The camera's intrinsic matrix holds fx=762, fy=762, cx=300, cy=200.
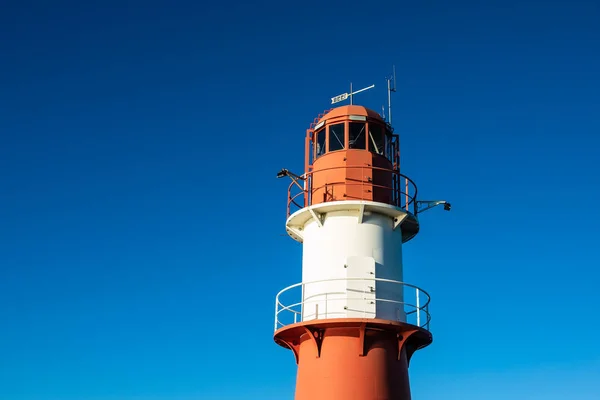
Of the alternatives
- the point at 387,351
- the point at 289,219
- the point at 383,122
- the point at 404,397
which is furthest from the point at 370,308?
the point at 383,122

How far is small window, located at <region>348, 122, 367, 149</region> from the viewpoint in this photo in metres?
28.2

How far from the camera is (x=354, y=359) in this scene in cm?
2478

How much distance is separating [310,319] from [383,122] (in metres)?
8.10

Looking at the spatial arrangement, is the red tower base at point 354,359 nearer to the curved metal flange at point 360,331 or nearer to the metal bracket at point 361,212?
the curved metal flange at point 360,331

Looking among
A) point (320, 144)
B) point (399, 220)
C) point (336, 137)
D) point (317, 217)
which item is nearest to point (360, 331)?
point (317, 217)

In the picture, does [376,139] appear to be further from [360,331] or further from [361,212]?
[360,331]

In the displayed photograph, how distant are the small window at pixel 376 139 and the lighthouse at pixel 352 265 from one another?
0.14ft

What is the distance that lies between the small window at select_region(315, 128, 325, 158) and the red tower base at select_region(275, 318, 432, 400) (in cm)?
697

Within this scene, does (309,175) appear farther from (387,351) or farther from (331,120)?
(387,351)

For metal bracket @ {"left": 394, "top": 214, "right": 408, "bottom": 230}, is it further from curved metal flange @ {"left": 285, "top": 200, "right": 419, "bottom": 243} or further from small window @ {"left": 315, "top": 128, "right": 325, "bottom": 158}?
small window @ {"left": 315, "top": 128, "right": 325, "bottom": 158}

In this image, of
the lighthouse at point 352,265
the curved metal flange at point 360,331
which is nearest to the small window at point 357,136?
the lighthouse at point 352,265

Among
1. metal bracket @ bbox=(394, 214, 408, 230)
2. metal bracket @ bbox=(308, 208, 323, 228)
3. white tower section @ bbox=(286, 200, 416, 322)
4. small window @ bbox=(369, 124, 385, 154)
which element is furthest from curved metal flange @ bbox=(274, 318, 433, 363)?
small window @ bbox=(369, 124, 385, 154)

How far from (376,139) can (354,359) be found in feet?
27.7

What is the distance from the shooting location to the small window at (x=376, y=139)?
93.0 feet
